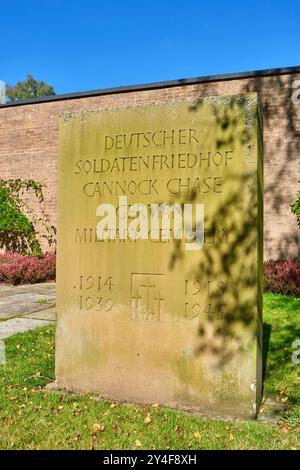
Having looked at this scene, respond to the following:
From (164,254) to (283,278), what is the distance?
5874mm

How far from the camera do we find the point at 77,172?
3.65m

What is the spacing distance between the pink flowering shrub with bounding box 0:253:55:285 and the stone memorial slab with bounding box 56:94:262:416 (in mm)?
6935

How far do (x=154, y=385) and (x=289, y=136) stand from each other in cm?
790

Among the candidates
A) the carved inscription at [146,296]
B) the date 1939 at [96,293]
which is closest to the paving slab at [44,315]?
the date 1939 at [96,293]

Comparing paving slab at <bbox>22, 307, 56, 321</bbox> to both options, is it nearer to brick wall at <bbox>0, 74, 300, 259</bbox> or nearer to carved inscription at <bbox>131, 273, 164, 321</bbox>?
carved inscription at <bbox>131, 273, 164, 321</bbox>

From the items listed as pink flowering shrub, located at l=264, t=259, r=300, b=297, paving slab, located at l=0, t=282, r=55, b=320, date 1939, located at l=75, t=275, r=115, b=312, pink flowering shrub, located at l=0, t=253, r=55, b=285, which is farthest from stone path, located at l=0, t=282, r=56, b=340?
pink flowering shrub, located at l=264, t=259, r=300, b=297

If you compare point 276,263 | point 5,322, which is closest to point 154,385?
point 5,322

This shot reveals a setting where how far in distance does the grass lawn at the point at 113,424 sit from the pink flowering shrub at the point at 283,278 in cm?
450

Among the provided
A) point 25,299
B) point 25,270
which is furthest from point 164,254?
point 25,270

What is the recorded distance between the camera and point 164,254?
3.32 m

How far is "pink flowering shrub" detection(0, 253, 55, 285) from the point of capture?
401 inches

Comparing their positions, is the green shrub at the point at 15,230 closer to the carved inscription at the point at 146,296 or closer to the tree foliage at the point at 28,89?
the carved inscription at the point at 146,296

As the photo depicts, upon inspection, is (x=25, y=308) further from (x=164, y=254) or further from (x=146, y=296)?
(x=164, y=254)

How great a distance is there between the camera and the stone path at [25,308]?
5.72 m
